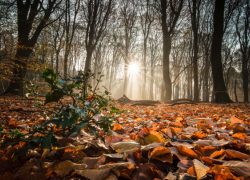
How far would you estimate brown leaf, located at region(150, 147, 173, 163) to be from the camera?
2.51 ft

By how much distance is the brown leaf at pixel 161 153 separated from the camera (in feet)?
2.51

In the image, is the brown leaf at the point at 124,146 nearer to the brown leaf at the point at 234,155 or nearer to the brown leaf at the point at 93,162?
the brown leaf at the point at 93,162

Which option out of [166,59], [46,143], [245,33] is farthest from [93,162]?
[245,33]

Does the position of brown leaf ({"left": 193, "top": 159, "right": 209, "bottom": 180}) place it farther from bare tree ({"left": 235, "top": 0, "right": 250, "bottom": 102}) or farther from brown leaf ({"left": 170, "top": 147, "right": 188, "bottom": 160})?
bare tree ({"left": 235, "top": 0, "right": 250, "bottom": 102})

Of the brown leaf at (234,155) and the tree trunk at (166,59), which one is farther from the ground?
the tree trunk at (166,59)

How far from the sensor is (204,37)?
1742 cm

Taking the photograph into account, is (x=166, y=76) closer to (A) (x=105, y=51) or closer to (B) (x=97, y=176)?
(B) (x=97, y=176)

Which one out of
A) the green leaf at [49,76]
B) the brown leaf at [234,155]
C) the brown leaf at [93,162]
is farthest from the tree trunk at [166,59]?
the green leaf at [49,76]

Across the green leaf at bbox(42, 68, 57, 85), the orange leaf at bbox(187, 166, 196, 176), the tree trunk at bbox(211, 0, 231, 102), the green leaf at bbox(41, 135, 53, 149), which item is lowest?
the orange leaf at bbox(187, 166, 196, 176)

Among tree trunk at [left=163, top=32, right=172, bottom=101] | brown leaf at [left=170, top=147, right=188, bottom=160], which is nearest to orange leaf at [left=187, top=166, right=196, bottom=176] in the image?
brown leaf at [left=170, top=147, right=188, bottom=160]

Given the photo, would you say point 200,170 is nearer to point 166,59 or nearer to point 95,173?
point 95,173

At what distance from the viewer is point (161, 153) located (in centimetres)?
78

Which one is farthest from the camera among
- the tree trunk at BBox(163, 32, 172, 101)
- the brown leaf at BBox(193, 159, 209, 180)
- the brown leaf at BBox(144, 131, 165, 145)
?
the tree trunk at BBox(163, 32, 172, 101)

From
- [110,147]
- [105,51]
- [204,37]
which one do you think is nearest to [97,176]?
[110,147]
